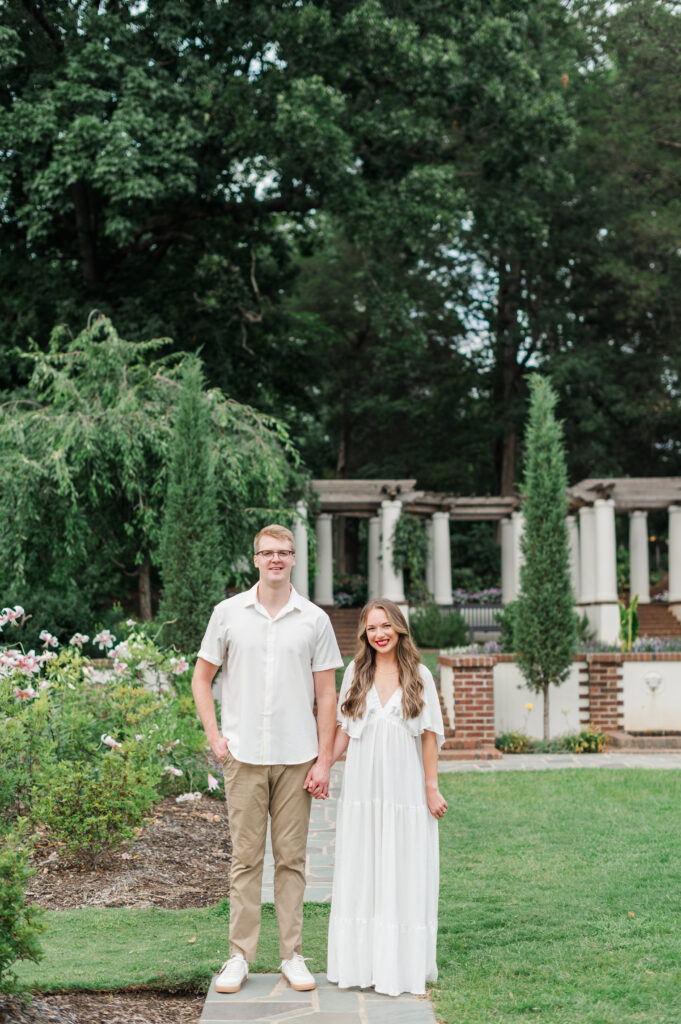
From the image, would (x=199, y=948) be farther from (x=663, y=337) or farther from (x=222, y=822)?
(x=663, y=337)

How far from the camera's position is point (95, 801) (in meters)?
5.98

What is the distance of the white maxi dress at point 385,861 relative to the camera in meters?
3.97

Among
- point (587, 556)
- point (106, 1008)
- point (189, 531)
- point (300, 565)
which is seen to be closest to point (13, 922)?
point (106, 1008)

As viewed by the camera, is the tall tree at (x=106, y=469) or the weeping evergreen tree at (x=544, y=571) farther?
the tall tree at (x=106, y=469)

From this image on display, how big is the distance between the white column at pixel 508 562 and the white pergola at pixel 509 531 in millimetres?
27

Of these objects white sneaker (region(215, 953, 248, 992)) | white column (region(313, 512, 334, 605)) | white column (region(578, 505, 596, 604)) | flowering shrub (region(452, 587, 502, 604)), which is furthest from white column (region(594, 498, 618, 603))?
white sneaker (region(215, 953, 248, 992))

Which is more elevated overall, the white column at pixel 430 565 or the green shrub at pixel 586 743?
the white column at pixel 430 565

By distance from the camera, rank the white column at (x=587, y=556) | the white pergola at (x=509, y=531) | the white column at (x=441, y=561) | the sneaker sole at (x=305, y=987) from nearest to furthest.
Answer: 1. the sneaker sole at (x=305, y=987)
2. the white pergola at (x=509, y=531)
3. the white column at (x=587, y=556)
4. the white column at (x=441, y=561)

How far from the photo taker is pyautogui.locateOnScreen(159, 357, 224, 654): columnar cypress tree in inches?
502

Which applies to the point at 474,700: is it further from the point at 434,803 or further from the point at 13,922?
the point at 13,922

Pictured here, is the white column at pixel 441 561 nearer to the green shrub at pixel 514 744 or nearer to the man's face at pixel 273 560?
the green shrub at pixel 514 744

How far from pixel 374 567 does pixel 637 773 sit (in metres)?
15.7

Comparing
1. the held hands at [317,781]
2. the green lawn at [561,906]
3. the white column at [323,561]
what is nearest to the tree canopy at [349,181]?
the white column at [323,561]

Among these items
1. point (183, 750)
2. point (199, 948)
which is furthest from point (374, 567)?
point (199, 948)
